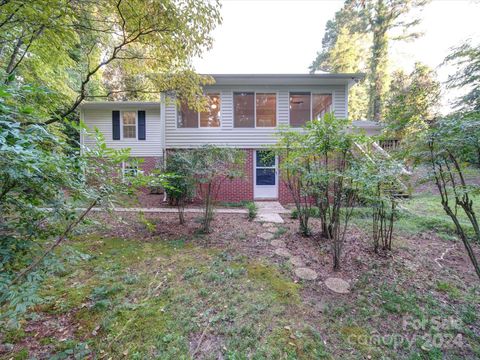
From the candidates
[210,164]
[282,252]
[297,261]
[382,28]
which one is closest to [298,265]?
[297,261]

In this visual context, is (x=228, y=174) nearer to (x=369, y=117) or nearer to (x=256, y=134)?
(x=256, y=134)

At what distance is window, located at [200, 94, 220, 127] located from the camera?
8195mm

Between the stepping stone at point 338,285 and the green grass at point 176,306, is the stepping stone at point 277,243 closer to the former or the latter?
the green grass at point 176,306

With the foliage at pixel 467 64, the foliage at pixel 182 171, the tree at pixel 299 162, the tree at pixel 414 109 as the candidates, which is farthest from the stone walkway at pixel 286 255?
the foliage at pixel 467 64

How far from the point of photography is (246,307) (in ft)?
7.64

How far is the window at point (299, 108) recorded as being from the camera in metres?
8.32

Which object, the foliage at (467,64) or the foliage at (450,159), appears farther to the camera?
the foliage at (467,64)

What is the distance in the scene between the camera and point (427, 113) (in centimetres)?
246

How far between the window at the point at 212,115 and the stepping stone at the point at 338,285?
6.82 m

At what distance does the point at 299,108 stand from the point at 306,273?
694 cm

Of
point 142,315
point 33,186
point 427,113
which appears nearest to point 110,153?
point 33,186

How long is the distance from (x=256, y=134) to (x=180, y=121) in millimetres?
3038

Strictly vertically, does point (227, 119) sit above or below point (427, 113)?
above

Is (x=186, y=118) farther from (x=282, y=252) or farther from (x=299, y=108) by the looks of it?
(x=282, y=252)
